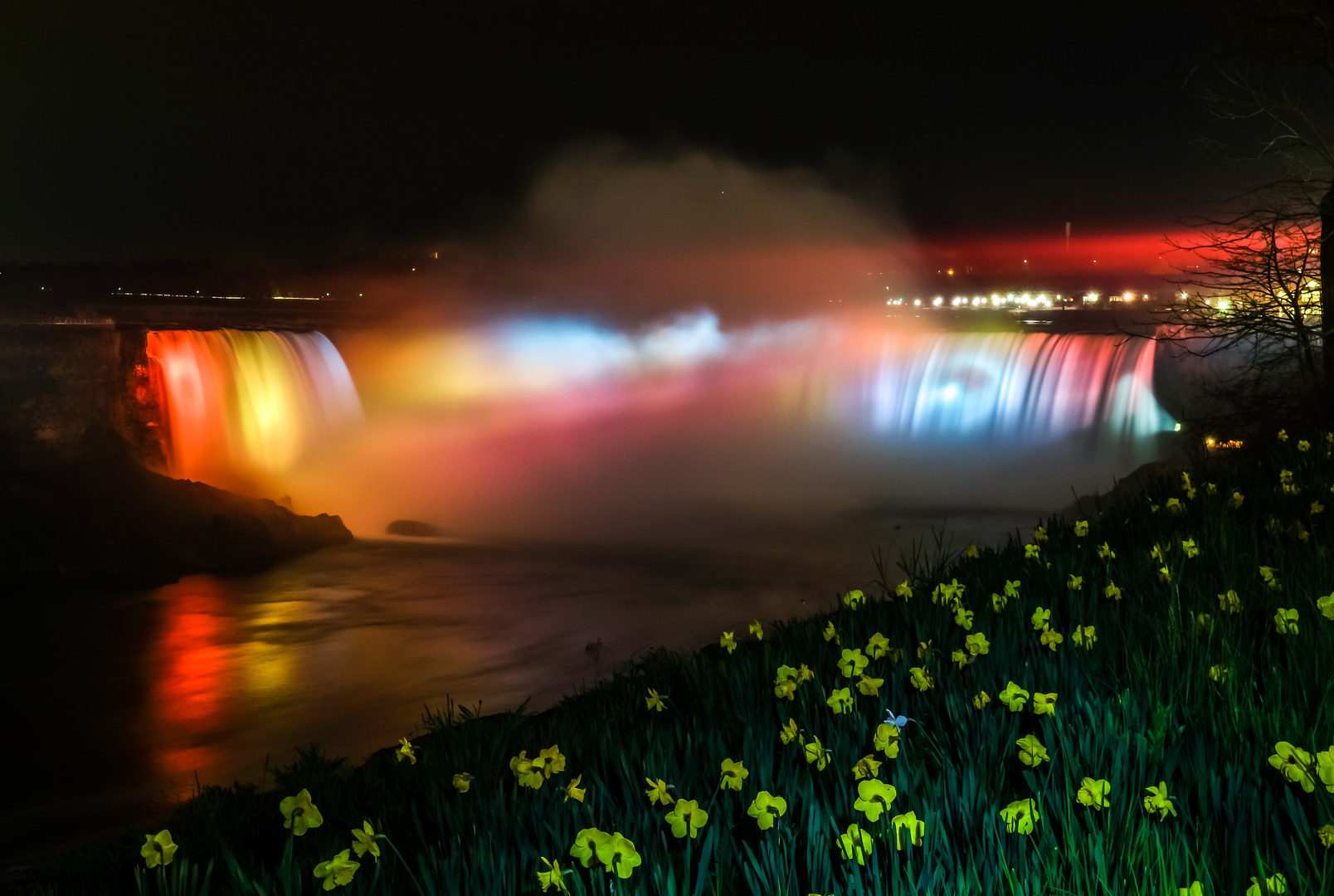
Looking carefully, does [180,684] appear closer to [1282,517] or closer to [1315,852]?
[1282,517]

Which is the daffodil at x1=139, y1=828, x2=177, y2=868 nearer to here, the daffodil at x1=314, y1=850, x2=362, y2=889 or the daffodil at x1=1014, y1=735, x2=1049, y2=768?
the daffodil at x1=314, y1=850, x2=362, y2=889

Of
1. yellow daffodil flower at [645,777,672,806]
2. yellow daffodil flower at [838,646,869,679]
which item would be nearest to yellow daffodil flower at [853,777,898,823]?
yellow daffodil flower at [645,777,672,806]

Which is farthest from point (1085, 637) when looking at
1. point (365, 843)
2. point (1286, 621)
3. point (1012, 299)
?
point (1012, 299)

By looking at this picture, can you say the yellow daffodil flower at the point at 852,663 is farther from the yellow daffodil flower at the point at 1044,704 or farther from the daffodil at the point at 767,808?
the daffodil at the point at 767,808

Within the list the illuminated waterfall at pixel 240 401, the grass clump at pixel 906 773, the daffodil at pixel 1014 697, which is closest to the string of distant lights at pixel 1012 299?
the illuminated waterfall at pixel 240 401

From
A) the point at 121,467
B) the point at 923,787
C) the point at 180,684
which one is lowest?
the point at 180,684

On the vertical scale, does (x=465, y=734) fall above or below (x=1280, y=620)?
below

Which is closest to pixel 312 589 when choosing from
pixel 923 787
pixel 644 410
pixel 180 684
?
pixel 180 684
